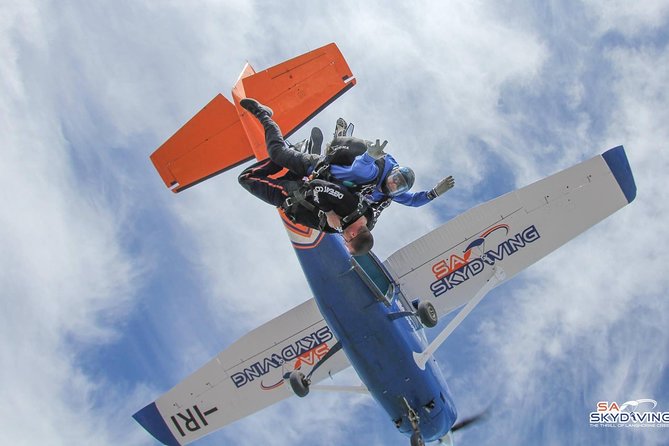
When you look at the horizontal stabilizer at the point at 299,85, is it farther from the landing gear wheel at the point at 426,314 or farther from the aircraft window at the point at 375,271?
the landing gear wheel at the point at 426,314

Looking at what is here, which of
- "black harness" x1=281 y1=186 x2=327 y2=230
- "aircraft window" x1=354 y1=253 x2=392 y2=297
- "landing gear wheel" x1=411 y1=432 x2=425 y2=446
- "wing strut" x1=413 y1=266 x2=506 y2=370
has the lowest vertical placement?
"landing gear wheel" x1=411 y1=432 x2=425 y2=446

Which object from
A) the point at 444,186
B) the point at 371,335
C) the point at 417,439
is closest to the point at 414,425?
the point at 417,439

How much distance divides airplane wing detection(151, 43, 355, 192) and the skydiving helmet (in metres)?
3.93

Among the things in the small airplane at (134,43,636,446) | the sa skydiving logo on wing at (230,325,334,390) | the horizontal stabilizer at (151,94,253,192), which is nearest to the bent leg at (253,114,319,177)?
the small airplane at (134,43,636,446)

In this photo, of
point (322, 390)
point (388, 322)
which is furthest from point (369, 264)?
point (322, 390)

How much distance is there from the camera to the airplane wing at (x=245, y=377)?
13.9m

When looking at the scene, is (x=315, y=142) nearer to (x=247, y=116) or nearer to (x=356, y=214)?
(x=356, y=214)

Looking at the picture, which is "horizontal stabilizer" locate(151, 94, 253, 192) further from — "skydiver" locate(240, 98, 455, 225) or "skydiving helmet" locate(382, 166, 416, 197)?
"skydiving helmet" locate(382, 166, 416, 197)

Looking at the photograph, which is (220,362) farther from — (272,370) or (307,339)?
(307,339)

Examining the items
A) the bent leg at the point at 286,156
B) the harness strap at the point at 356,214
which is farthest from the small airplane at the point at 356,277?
the harness strap at the point at 356,214

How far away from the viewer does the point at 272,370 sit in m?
14.4

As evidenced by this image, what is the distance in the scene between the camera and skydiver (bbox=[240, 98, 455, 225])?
675cm

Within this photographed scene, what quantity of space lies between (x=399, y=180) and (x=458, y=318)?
6242mm

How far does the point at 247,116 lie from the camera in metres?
11.0
